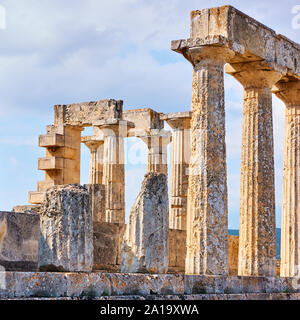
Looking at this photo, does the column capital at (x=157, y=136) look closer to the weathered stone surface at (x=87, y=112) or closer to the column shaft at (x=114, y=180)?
the column shaft at (x=114, y=180)

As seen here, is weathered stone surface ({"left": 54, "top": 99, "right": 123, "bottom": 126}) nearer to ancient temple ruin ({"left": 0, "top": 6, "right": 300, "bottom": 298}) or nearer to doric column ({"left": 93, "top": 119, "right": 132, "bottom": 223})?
ancient temple ruin ({"left": 0, "top": 6, "right": 300, "bottom": 298})

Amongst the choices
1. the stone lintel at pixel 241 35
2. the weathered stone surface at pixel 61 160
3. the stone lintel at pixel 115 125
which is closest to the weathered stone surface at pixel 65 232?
the stone lintel at pixel 241 35

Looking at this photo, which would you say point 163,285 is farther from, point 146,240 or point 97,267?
point 97,267

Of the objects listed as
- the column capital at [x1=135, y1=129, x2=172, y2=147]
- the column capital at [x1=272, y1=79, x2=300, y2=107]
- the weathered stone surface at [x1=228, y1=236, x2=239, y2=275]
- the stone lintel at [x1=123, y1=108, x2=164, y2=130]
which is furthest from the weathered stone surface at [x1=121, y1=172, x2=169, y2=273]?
the stone lintel at [x1=123, y1=108, x2=164, y2=130]

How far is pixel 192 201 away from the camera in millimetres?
20000

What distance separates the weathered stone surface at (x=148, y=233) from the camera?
15.6 m

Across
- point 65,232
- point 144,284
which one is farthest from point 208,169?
point 65,232

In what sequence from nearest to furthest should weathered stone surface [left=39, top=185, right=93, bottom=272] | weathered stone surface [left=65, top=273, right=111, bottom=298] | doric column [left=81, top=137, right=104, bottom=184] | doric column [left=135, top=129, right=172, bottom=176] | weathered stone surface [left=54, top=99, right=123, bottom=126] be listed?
weathered stone surface [left=65, top=273, right=111, bottom=298]
weathered stone surface [left=39, top=185, right=93, bottom=272]
weathered stone surface [left=54, top=99, right=123, bottom=126]
doric column [left=135, top=129, right=172, bottom=176]
doric column [left=81, top=137, right=104, bottom=184]

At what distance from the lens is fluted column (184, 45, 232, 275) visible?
19.6 m

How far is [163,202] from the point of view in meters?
16.1

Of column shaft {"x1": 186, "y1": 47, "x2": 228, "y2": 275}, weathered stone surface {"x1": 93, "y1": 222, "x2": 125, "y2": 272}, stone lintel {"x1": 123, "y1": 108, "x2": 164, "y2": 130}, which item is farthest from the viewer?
stone lintel {"x1": 123, "y1": 108, "x2": 164, "y2": 130}
